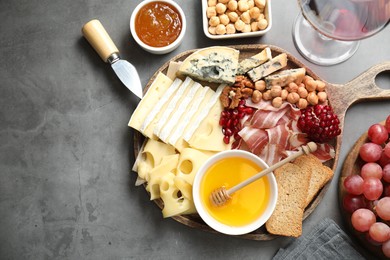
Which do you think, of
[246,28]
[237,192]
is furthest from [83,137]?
[246,28]

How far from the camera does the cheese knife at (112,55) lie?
176 centimetres

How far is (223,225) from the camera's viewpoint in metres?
1.66

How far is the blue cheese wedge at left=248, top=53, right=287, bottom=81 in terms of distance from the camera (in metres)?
1.73

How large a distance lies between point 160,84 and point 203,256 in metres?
0.64

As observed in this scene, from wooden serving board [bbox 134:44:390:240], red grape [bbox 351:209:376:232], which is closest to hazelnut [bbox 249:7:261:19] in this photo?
wooden serving board [bbox 134:44:390:240]

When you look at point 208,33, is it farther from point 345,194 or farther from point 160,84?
point 345,194

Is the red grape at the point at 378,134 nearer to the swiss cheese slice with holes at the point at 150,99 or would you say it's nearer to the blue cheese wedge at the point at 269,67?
the blue cheese wedge at the point at 269,67

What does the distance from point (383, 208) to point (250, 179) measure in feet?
1.42

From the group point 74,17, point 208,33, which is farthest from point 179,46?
point 74,17

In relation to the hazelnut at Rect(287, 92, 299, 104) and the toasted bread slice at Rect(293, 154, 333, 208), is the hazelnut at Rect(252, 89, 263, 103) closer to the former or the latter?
the hazelnut at Rect(287, 92, 299, 104)

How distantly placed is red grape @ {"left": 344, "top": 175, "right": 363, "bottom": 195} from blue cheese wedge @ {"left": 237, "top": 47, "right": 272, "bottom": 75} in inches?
19.7

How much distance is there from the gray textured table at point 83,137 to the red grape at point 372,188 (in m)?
0.18

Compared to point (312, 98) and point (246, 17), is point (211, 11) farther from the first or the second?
point (312, 98)

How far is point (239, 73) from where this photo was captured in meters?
1.75
